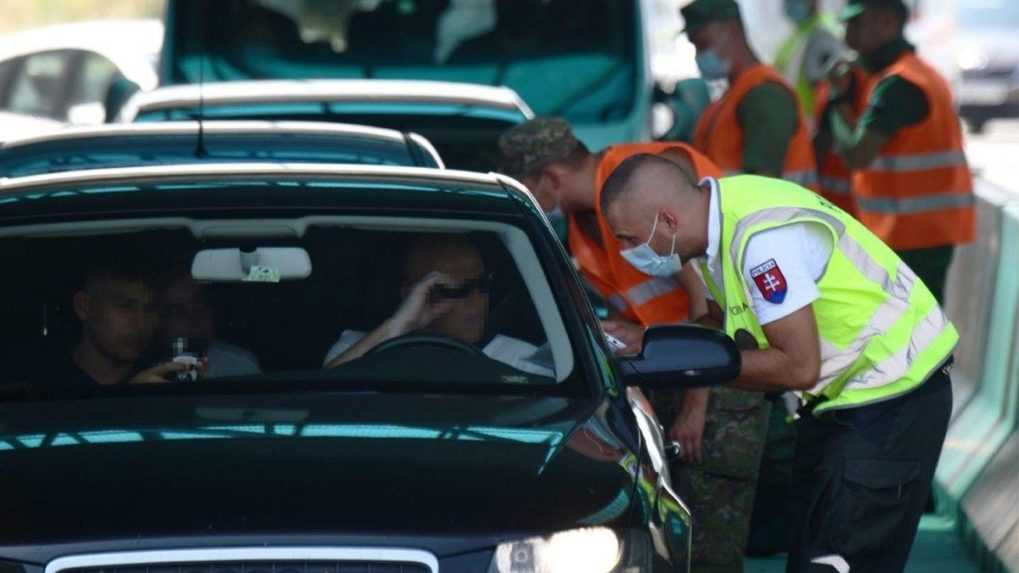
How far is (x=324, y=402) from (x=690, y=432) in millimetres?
2230

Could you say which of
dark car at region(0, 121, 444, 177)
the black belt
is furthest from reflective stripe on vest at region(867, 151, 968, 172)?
the black belt

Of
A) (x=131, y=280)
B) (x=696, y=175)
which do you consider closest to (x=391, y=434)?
(x=131, y=280)

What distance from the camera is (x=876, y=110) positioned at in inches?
403

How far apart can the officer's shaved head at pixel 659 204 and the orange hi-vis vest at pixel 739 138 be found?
4221mm

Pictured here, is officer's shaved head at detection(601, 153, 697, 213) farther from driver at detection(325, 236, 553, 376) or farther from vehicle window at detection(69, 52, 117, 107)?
vehicle window at detection(69, 52, 117, 107)

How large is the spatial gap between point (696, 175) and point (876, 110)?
3.34m

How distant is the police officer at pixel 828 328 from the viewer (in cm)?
564

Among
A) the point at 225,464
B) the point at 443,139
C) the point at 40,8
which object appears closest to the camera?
the point at 225,464

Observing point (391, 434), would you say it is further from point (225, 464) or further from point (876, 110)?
point (876, 110)

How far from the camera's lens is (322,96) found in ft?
32.6

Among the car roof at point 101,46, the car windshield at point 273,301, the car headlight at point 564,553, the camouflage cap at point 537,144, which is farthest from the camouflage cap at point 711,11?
the car roof at point 101,46

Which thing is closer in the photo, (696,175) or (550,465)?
(550,465)

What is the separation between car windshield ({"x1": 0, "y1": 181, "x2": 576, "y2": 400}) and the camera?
548 centimetres

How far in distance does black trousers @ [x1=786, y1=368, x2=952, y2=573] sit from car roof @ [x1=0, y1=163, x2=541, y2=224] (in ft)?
3.22
